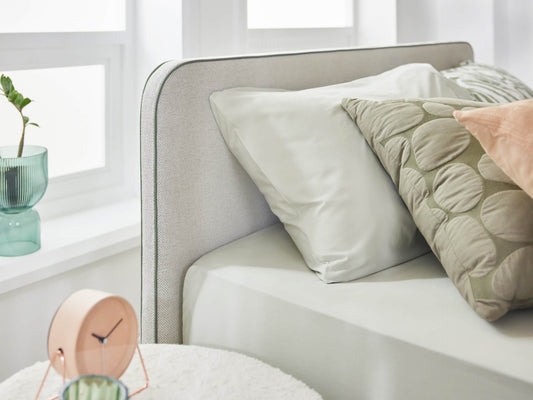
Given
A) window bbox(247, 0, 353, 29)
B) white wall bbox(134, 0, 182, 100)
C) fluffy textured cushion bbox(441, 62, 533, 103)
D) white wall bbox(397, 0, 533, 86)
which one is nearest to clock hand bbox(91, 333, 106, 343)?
white wall bbox(134, 0, 182, 100)

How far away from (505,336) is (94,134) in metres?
1.26

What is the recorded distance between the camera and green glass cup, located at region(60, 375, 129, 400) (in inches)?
27.1

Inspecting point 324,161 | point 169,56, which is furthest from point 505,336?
point 169,56

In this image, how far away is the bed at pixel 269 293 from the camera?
952 mm

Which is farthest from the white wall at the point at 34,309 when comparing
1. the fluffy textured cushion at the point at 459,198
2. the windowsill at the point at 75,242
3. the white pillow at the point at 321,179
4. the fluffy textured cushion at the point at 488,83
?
the fluffy textured cushion at the point at 488,83

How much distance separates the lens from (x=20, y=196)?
1335 mm

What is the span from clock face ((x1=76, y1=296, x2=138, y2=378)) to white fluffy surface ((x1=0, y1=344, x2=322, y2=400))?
124 millimetres

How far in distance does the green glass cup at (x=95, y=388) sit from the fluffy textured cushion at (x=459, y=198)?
23.3 inches

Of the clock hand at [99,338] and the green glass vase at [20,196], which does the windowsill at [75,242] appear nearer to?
the green glass vase at [20,196]

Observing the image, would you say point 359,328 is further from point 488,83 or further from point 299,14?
point 299,14

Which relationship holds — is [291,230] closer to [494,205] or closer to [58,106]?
[494,205]

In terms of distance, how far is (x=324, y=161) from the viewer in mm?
1237

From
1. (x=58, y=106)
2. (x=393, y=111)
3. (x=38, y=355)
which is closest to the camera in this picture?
(x=393, y=111)

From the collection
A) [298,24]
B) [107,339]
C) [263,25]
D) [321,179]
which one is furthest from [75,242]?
[298,24]
